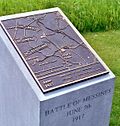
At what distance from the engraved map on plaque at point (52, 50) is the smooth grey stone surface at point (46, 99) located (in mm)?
85

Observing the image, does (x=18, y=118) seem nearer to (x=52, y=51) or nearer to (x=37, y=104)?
(x=37, y=104)

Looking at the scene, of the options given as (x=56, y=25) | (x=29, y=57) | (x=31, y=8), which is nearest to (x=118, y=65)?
(x=31, y=8)

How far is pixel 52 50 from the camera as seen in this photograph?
4586 millimetres

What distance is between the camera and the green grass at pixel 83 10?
8555 mm

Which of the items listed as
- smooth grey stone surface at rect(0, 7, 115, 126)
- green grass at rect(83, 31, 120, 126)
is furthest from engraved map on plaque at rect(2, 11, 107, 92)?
green grass at rect(83, 31, 120, 126)

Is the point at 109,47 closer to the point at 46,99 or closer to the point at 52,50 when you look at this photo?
the point at 52,50

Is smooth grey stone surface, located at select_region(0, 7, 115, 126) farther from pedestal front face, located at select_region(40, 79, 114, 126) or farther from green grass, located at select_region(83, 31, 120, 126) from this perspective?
green grass, located at select_region(83, 31, 120, 126)

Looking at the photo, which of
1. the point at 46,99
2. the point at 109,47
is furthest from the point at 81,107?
the point at 109,47

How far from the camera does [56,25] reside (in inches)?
191

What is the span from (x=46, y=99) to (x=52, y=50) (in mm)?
661

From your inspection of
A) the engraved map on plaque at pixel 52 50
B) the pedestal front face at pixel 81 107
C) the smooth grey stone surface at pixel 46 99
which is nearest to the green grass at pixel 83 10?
the engraved map on plaque at pixel 52 50

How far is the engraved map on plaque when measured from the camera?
438 cm

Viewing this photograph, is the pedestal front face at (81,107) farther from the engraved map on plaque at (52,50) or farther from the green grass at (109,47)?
the green grass at (109,47)

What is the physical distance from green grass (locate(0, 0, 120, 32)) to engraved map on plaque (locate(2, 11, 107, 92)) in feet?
A: 12.0
